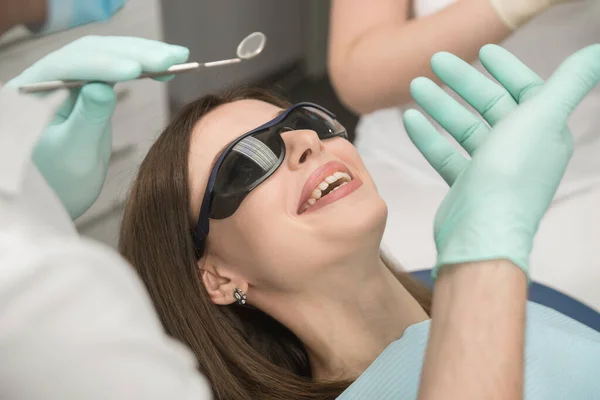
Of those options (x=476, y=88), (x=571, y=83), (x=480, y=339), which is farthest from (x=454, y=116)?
(x=480, y=339)

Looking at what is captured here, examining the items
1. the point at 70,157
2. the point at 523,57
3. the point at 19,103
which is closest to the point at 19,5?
the point at 70,157

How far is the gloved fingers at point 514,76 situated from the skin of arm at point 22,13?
2.43 feet

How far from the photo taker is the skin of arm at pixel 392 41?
1.25 metres

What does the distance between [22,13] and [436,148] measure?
722mm

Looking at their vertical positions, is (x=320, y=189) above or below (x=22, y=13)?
below

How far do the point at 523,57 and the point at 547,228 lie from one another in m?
0.41

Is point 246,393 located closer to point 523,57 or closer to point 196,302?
point 196,302

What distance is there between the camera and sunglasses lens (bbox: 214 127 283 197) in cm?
96

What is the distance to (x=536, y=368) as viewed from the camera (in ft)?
3.10

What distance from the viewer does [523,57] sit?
1.52 metres

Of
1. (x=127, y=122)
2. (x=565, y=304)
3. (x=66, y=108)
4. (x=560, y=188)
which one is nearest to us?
(x=66, y=108)

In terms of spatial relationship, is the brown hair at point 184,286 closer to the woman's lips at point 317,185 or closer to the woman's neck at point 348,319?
the woman's neck at point 348,319

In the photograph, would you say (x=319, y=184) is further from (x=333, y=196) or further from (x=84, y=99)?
(x=84, y=99)

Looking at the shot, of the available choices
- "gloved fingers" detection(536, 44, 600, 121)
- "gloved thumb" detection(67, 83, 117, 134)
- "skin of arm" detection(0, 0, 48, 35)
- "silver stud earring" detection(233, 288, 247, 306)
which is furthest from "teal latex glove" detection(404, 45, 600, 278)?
"skin of arm" detection(0, 0, 48, 35)
